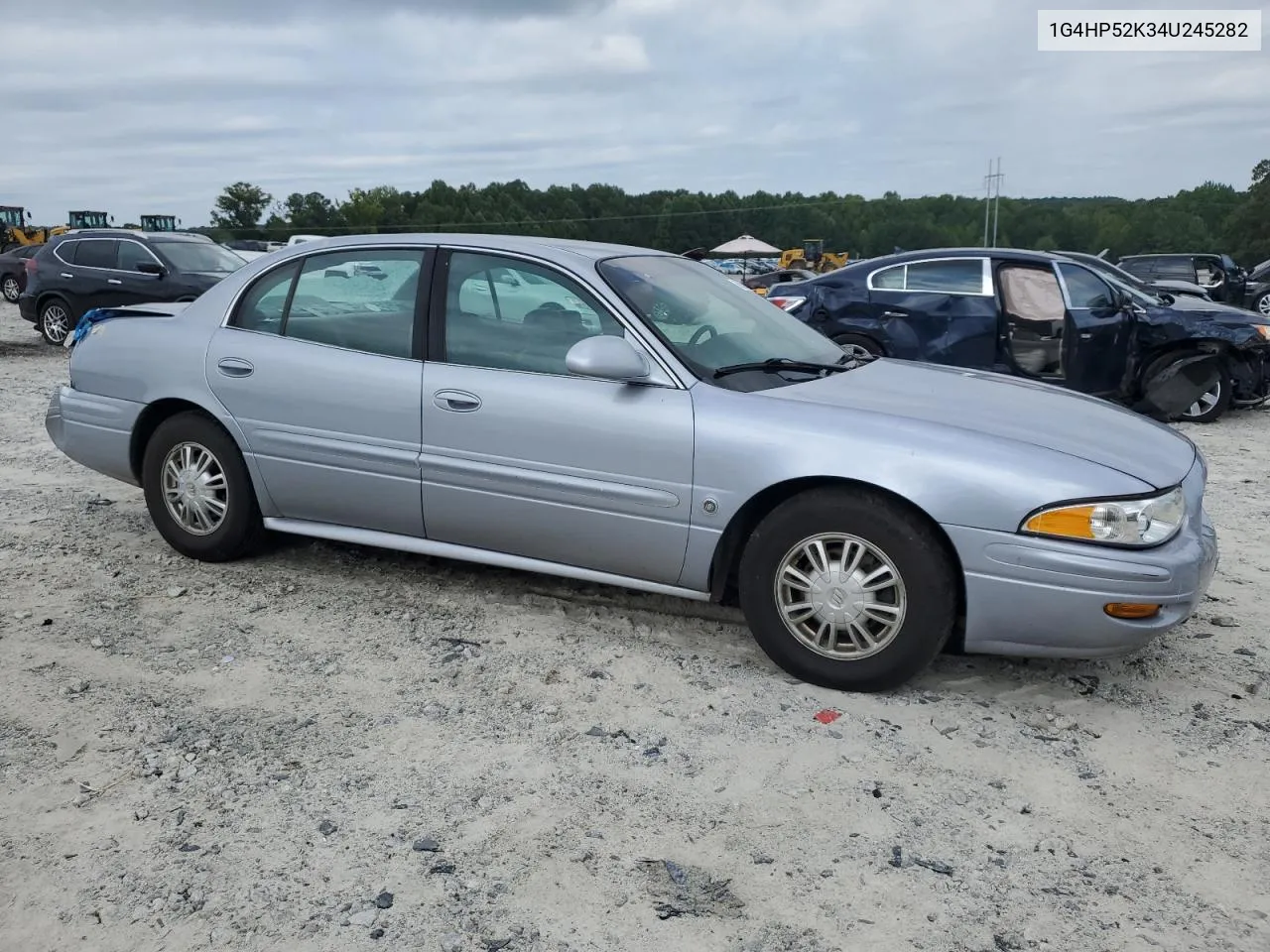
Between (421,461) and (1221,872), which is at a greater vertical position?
(421,461)

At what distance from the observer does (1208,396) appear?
9609mm

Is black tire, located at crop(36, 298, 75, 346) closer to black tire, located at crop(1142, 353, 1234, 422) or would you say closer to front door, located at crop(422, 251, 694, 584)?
front door, located at crop(422, 251, 694, 584)

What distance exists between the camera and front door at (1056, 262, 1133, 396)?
29.1ft

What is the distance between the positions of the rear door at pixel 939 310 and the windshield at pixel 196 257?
28.1ft

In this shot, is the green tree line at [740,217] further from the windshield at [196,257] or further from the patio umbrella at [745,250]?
the windshield at [196,257]

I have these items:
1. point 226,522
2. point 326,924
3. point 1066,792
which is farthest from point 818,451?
point 226,522

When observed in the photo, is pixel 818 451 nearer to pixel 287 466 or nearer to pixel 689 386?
pixel 689 386

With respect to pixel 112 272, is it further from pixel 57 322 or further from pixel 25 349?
pixel 25 349

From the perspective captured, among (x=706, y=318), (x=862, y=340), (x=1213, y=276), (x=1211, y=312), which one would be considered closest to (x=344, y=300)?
(x=706, y=318)

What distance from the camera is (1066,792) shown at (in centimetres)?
320

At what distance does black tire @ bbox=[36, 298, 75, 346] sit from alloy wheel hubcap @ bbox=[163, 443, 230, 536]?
11.7m

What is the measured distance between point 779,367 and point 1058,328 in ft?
18.4

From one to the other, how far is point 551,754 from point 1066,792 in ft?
5.04

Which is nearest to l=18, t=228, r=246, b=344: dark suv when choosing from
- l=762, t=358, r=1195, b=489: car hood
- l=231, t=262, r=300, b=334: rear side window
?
l=231, t=262, r=300, b=334: rear side window
